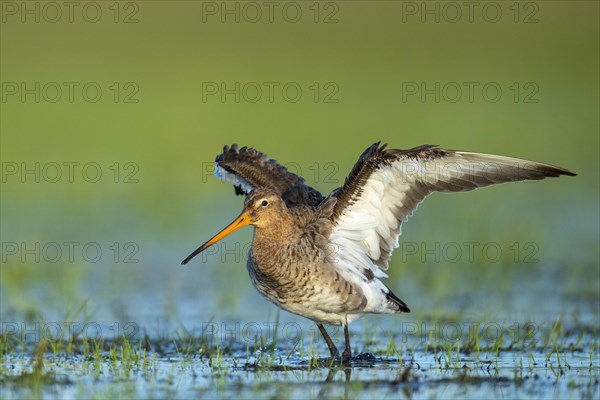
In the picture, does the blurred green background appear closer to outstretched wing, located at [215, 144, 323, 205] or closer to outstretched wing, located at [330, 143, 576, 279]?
outstretched wing, located at [215, 144, 323, 205]

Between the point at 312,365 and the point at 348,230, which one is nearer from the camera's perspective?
the point at 312,365

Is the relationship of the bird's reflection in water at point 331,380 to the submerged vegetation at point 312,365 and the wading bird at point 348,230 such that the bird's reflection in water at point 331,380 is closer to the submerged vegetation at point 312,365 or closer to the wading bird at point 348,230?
the submerged vegetation at point 312,365

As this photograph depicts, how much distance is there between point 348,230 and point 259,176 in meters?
1.31

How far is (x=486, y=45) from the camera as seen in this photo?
27.0m

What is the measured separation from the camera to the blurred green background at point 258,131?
11.6m

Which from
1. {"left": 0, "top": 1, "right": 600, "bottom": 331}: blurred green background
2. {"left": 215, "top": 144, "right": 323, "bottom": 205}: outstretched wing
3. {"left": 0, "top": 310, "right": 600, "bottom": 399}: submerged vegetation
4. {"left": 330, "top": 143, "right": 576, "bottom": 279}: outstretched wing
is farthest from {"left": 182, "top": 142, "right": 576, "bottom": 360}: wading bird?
{"left": 0, "top": 1, "right": 600, "bottom": 331}: blurred green background

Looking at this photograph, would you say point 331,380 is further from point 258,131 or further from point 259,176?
point 258,131

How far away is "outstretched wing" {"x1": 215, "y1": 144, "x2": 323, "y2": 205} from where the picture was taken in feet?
32.7

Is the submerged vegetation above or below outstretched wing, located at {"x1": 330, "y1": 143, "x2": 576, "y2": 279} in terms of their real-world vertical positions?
below

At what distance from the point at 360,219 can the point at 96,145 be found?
1033cm

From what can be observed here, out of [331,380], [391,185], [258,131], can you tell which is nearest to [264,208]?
[391,185]

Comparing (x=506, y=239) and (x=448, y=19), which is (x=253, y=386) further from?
(x=448, y=19)

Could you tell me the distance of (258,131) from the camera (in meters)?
19.2

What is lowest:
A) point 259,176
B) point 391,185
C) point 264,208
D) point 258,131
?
point 264,208
